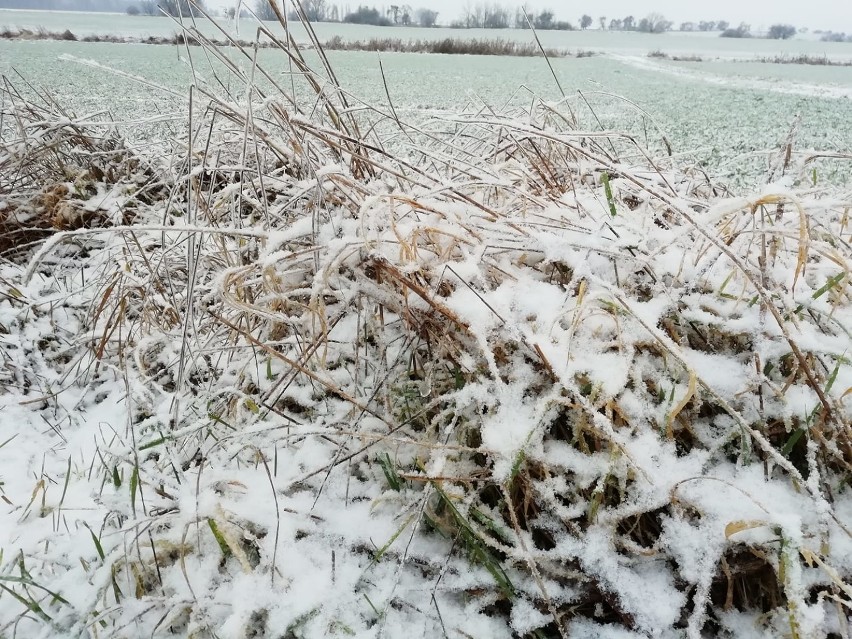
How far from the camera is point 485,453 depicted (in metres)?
0.87

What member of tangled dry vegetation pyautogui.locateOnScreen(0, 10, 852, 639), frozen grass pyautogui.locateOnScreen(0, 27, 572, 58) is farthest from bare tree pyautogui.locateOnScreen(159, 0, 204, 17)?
frozen grass pyautogui.locateOnScreen(0, 27, 572, 58)

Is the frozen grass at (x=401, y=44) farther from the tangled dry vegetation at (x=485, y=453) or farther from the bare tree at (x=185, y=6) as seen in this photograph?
the tangled dry vegetation at (x=485, y=453)

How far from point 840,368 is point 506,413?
59cm

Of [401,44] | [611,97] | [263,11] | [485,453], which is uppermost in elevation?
[401,44]

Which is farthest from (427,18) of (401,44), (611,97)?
(611,97)

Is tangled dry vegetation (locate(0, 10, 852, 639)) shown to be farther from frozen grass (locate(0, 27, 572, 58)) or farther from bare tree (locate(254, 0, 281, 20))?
frozen grass (locate(0, 27, 572, 58))

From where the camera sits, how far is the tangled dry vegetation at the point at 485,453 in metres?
0.78

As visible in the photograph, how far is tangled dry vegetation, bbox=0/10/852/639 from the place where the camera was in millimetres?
783

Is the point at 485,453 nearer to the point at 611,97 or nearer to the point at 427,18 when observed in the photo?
the point at 611,97

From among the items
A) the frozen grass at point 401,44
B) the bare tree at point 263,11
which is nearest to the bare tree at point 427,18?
the frozen grass at point 401,44

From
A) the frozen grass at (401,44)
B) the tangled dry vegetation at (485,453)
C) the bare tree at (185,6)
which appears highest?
the frozen grass at (401,44)

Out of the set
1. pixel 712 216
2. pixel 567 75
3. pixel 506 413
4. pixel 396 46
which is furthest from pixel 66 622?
pixel 396 46

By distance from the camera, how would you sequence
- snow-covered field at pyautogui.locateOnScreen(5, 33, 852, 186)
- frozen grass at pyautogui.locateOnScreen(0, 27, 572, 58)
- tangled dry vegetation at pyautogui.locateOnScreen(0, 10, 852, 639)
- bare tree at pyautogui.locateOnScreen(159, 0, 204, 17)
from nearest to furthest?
1. tangled dry vegetation at pyautogui.locateOnScreen(0, 10, 852, 639)
2. bare tree at pyautogui.locateOnScreen(159, 0, 204, 17)
3. snow-covered field at pyautogui.locateOnScreen(5, 33, 852, 186)
4. frozen grass at pyautogui.locateOnScreen(0, 27, 572, 58)

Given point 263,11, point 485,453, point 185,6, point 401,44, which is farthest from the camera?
point 401,44
